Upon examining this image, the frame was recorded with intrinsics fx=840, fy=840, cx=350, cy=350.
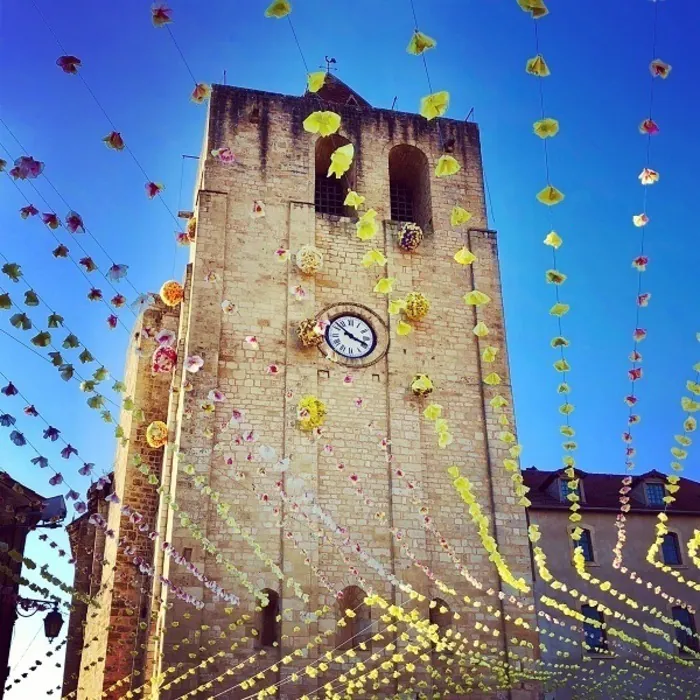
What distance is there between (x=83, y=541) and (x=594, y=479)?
14.1 meters

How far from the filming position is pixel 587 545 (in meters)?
21.4

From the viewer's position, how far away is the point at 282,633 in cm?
1441

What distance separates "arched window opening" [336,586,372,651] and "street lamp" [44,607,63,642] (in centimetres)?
472

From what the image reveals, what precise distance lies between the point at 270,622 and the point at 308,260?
7.27 meters

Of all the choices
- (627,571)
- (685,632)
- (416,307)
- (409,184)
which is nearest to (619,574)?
(627,571)

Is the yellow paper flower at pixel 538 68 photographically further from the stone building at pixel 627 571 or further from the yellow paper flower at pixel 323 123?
the stone building at pixel 627 571

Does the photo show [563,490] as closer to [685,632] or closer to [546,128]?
[685,632]

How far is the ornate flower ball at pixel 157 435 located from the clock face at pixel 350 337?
379 cm

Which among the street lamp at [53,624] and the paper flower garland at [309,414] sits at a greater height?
the paper flower garland at [309,414]

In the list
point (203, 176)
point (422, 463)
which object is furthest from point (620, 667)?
point (203, 176)

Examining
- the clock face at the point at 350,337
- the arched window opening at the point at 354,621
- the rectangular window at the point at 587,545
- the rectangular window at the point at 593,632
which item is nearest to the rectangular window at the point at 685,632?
the rectangular window at the point at 593,632

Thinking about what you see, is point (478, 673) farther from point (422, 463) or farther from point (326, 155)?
point (326, 155)

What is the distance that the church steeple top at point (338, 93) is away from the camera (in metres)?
22.0

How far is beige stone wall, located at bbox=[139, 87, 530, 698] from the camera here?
15227 mm
